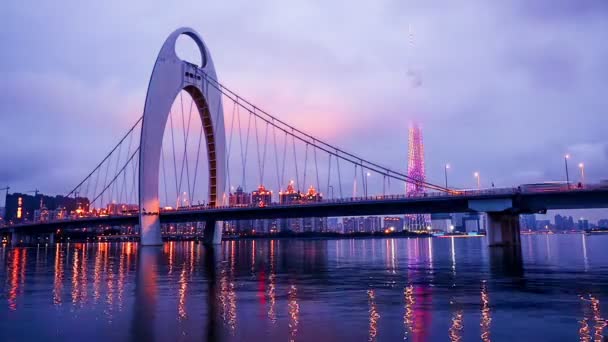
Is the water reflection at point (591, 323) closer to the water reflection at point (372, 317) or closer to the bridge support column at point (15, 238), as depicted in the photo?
the water reflection at point (372, 317)

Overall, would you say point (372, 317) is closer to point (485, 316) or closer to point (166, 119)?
point (485, 316)

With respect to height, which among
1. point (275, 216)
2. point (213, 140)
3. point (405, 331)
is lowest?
point (405, 331)

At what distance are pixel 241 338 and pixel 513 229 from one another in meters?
60.8

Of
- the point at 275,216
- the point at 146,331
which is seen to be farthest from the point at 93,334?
the point at 275,216

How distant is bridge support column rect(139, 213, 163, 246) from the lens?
73.6m

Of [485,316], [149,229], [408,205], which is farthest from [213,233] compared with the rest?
[485,316]

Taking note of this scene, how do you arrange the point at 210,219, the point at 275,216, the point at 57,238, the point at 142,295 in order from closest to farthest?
the point at 142,295 → the point at 275,216 → the point at 210,219 → the point at 57,238

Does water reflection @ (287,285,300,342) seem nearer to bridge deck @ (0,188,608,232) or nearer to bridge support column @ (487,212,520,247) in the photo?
bridge deck @ (0,188,608,232)

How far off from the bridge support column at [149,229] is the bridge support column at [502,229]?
1803 inches

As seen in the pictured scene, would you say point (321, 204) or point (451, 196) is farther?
point (321, 204)

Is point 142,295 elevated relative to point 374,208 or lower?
lower

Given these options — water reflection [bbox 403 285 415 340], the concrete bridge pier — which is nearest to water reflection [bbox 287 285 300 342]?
water reflection [bbox 403 285 415 340]

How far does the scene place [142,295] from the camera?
21750 millimetres

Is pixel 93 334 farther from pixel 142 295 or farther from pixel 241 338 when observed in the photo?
pixel 142 295
